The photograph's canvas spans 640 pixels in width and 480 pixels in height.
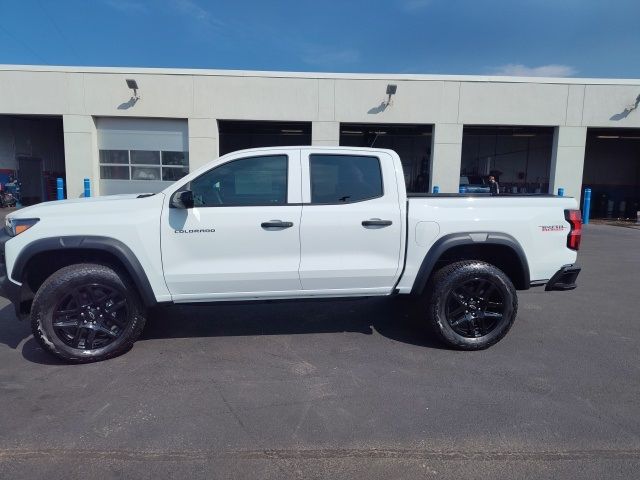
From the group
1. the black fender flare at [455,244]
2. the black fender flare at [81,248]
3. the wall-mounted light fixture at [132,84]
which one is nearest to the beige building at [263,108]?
the wall-mounted light fixture at [132,84]

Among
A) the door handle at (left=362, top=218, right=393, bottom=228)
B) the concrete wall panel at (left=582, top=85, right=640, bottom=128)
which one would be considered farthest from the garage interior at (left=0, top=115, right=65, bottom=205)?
the concrete wall panel at (left=582, top=85, right=640, bottom=128)

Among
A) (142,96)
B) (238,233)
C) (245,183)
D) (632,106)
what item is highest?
(632,106)

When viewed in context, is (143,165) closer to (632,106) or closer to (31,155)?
(31,155)

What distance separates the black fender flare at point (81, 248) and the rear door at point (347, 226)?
1.53 metres

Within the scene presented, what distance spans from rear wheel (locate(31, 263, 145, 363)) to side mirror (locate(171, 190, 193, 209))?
0.86 meters

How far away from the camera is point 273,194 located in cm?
423

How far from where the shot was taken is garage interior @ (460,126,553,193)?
2552cm

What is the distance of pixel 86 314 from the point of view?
13.2 ft

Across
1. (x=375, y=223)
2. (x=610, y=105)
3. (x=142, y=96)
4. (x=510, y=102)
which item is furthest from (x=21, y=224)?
(x=610, y=105)

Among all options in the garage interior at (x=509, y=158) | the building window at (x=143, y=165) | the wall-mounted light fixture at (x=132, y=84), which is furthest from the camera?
the garage interior at (x=509, y=158)

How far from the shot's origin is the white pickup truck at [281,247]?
3.93 metres

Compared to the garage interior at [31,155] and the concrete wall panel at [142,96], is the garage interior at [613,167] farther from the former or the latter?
the garage interior at [31,155]

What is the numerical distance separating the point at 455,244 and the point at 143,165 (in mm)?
16203

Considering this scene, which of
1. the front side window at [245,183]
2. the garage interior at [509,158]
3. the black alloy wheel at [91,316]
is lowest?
the black alloy wheel at [91,316]
